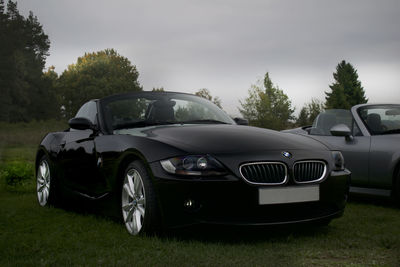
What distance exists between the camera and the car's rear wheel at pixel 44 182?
22.5 feet

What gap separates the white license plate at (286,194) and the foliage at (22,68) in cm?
5418

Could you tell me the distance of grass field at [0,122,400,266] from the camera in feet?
12.2

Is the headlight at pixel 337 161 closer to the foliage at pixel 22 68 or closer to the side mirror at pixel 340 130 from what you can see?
the side mirror at pixel 340 130

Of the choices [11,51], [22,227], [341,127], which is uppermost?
[11,51]

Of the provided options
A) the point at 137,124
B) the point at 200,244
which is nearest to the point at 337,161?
the point at 200,244

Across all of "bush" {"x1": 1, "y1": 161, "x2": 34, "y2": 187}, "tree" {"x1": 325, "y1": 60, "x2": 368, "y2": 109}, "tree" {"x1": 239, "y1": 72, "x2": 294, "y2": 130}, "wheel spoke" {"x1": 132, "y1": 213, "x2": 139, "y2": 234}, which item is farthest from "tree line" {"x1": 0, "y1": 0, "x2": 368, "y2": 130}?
"wheel spoke" {"x1": 132, "y1": 213, "x2": 139, "y2": 234}

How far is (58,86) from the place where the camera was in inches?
2719

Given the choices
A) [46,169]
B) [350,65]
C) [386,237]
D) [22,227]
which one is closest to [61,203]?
[46,169]

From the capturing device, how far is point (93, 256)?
12.8 feet

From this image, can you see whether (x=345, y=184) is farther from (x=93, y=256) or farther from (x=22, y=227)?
(x=22, y=227)

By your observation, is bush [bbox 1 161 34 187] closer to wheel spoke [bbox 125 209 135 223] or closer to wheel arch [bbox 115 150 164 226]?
wheel arch [bbox 115 150 164 226]

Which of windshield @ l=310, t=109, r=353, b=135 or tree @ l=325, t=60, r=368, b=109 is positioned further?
tree @ l=325, t=60, r=368, b=109

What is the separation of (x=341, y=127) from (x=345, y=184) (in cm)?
258

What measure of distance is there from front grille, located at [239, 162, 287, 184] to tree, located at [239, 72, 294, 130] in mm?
54608
